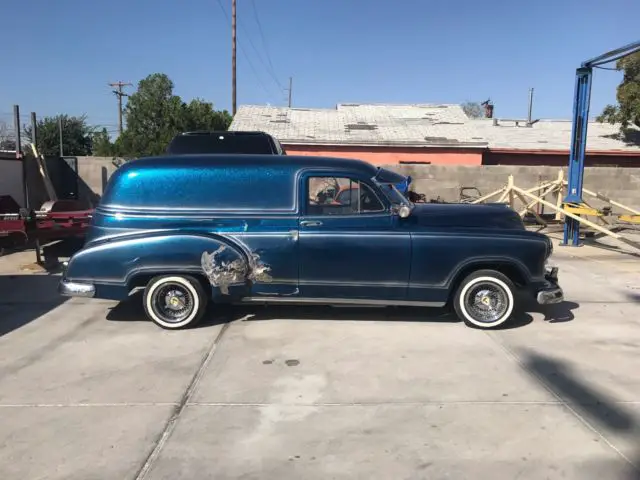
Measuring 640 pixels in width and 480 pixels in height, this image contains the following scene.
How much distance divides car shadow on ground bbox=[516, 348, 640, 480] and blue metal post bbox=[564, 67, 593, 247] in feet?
25.1

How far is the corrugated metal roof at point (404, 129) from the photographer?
22578 mm

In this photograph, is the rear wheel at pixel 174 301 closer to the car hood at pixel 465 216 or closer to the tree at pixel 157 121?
the car hood at pixel 465 216

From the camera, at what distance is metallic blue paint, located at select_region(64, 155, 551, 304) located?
5855 mm

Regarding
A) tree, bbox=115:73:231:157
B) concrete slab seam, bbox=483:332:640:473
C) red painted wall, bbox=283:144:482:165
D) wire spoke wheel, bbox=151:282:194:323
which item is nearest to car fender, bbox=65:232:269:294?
wire spoke wheel, bbox=151:282:194:323

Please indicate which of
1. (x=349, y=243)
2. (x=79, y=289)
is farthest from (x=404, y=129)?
(x=79, y=289)

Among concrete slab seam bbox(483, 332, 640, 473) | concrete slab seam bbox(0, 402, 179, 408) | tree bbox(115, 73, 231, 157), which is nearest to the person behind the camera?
concrete slab seam bbox(483, 332, 640, 473)

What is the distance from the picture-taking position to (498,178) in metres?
15.4

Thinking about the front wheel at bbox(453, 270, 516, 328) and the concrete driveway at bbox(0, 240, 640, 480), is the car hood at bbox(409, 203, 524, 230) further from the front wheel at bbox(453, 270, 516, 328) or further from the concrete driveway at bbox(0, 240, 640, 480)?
the concrete driveway at bbox(0, 240, 640, 480)

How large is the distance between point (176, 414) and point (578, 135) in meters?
10.5

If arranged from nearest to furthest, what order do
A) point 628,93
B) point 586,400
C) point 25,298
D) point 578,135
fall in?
point 586,400
point 25,298
point 578,135
point 628,93

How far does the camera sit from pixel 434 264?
587 cm

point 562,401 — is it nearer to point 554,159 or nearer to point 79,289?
point 79,289

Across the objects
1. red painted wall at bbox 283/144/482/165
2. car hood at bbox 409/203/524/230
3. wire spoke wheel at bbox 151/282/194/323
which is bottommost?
wire spoke wheel at bbox 151/282/194/323

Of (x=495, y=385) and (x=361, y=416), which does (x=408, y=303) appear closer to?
(x=495, y=385)
